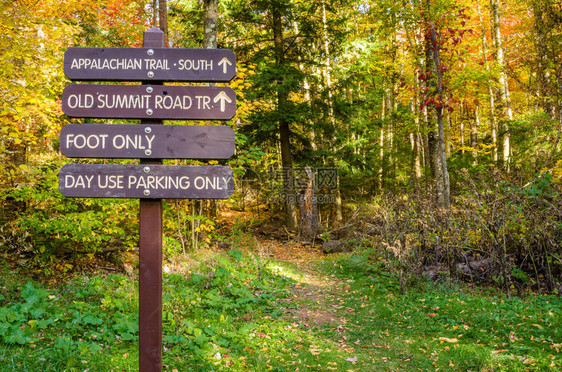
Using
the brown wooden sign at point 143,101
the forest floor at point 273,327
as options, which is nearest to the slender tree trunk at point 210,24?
the forest floor at point 273,327

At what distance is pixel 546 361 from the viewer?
11.7 ft

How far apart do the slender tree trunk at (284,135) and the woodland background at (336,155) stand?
0.06 metres

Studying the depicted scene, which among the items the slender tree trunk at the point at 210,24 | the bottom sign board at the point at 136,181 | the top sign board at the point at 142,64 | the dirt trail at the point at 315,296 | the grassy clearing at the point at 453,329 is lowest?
the dirt trail at the point at 315,296

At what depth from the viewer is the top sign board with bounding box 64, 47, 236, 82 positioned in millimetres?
3018

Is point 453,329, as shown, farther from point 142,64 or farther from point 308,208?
point 308,208

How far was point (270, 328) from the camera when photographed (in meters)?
5.04

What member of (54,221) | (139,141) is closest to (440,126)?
(139,141)

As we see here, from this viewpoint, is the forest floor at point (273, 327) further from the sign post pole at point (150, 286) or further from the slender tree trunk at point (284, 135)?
the slender tree trunk at point (284, 135)

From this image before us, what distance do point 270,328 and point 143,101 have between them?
11.6ft

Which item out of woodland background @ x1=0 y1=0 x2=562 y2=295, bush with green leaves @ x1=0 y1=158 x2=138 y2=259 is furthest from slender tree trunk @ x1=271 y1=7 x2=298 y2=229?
bush with green leaves @ x1=0 y1=158 x2=138 y2=259

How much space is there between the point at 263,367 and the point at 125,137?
281cm

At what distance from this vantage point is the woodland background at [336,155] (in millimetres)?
6488

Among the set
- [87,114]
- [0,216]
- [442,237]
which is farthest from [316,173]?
[87,114]

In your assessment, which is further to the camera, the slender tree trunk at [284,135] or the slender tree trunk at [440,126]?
the slender tree trunk at [284,135]
